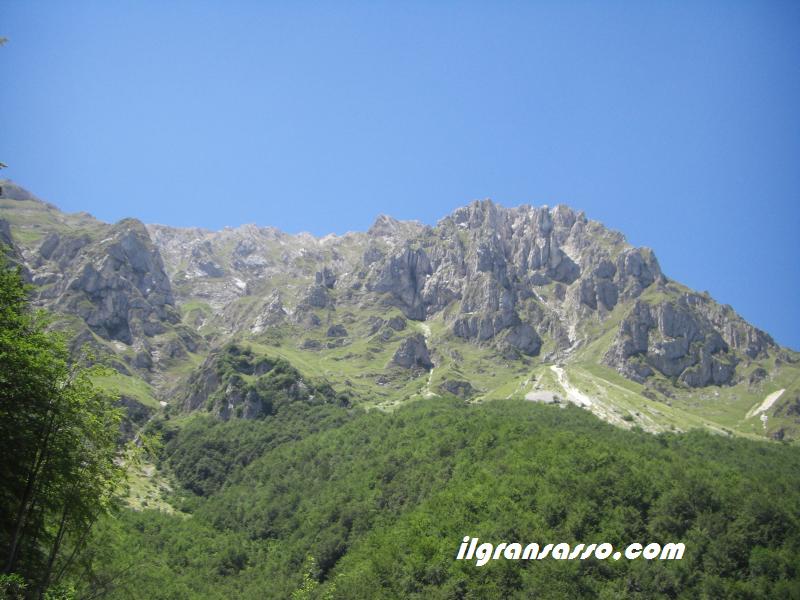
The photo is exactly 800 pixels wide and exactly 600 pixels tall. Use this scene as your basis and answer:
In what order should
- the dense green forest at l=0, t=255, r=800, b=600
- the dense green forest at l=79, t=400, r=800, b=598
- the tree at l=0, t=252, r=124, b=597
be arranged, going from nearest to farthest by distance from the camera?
1. the tree at l=0, t=252, r=124, b=597
2. the dense green forest at l=0, t=255, r=800, b=600
3. the dense green forest at l=79, t=400, r=800, b=598

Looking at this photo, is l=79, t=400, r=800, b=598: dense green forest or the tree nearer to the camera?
the tree

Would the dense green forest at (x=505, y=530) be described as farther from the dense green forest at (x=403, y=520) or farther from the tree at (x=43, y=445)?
the tree at (x=43, y=445)

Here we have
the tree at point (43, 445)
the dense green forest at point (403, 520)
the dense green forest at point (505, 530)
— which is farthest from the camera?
the dense green forest at point (505, 530)

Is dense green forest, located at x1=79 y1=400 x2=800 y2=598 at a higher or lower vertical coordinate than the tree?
higher

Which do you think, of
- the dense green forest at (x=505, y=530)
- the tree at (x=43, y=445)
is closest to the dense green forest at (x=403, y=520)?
the tree at (x=43, y=445)

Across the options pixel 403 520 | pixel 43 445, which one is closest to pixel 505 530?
pixel 403 520

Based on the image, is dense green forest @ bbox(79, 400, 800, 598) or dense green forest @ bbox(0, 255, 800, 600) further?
dense green forest @ bbox(79, 400, 800, 598)

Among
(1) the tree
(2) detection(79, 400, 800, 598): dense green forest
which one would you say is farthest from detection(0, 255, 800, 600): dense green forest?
(2) detection(79, 400, 800, 598): dense green forest

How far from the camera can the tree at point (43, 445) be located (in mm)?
34719

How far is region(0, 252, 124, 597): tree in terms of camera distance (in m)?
34.7

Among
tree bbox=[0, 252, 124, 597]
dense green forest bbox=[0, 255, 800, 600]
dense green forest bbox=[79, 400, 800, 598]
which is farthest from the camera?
dense green forest bbox=[79, 400, 800, 598]

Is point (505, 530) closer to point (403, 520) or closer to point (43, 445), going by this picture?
point (403, 520)

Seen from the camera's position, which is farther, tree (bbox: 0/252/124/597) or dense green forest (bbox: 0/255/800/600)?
dense green forest (bbox: 0/255/800/600)

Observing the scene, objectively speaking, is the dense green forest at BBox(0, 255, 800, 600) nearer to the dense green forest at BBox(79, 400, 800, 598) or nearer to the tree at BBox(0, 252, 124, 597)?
the tree at BBox(0, 252, 124, 597)
